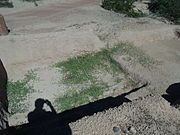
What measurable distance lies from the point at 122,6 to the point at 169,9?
271 centimetres

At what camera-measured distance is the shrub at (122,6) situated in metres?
20.5

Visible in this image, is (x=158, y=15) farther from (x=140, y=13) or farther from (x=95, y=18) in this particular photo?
(x=95, y=18)

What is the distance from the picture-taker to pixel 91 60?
16.1 metres

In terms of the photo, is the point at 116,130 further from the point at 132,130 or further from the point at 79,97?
the point at 79,97

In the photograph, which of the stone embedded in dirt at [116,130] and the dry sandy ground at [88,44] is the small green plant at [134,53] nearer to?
the dry sandy ground at [88,44]

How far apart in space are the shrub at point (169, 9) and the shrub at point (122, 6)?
1.16 meters

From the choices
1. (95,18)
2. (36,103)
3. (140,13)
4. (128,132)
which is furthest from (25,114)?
(140,13)

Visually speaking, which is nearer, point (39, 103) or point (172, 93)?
point (39, 103)

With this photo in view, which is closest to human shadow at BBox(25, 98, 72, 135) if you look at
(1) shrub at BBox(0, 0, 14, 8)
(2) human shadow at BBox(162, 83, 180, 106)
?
(2) human shadow at BBox(162, 83, 180, 106)

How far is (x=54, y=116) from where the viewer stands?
12555 mm

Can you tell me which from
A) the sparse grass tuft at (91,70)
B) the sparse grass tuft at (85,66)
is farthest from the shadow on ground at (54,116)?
the sparse grass tuft at (85,66)

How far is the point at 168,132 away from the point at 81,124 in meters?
2.28

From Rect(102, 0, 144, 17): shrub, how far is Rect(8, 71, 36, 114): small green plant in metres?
7.91

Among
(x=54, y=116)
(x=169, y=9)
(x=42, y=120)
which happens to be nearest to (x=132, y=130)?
(x=54, y=116)
